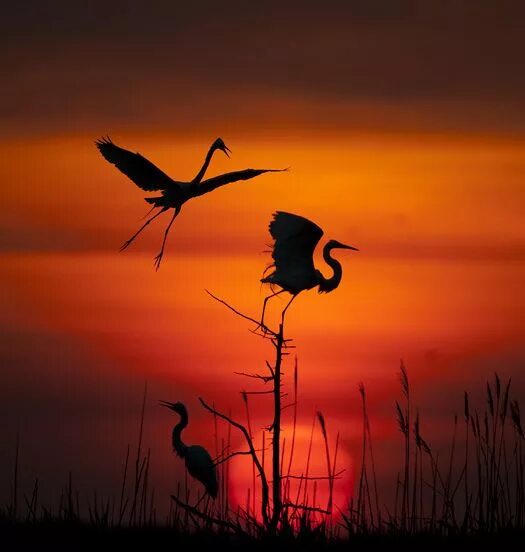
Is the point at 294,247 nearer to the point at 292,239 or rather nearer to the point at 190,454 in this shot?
the point at 292,239

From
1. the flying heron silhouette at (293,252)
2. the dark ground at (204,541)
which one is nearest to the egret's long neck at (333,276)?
the flying heron silhouette at (293,252)

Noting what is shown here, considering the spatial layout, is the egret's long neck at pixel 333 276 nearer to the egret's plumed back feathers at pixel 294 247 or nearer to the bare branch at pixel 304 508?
the egret's plumed back feathers at pixel 294 247

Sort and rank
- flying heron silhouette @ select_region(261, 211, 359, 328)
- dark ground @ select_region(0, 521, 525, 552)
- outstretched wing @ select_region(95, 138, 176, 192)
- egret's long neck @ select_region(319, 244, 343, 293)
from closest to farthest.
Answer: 1. dark ground @ select_region(0, 521, 525, 552)
2. flying heron silhouette @ select_region(261, 211, 359, 328)
3. egret's long neck @ select_region(319, 244, 343, 293)
4. outstretched wing @ select_region(95, 138, 176, 192)

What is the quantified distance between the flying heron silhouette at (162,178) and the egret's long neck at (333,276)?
1.23 meters

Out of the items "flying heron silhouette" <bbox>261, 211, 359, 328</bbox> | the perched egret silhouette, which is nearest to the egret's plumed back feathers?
"flying heron silhouette" <bbox>261, 211, 359, 328</bbox>

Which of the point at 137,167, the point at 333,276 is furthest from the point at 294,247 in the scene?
the point at 137,167

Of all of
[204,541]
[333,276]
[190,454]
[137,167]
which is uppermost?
[137,167]

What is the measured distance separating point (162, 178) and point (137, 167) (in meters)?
0.34

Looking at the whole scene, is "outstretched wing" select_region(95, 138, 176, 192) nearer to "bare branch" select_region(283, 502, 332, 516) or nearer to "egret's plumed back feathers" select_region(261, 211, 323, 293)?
"egret's plumed back feathers" select_region(261, 211, 323, 293)

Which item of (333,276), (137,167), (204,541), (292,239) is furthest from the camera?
(137,167)

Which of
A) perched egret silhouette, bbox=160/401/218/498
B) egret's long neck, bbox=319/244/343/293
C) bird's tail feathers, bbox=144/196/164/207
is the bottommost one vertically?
perched egret silhouette, bbox=160/401/218/498

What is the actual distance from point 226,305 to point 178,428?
768 cm

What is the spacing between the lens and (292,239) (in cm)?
1055

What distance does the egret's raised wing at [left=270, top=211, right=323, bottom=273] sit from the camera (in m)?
10.5
